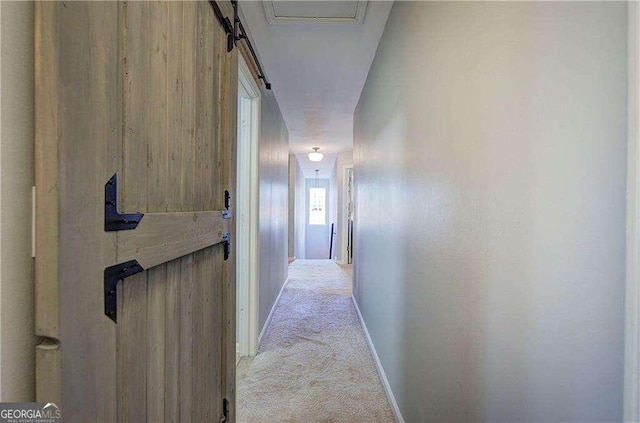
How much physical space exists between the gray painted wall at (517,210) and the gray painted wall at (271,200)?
1.71 metres

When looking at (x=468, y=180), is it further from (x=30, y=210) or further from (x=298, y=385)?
(x=298, y=385)

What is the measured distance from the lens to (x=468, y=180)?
1.01 metres

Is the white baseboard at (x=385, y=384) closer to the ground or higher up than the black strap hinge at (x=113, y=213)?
closer to the ground

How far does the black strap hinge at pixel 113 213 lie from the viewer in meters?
0.62

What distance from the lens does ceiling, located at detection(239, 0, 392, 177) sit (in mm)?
1906

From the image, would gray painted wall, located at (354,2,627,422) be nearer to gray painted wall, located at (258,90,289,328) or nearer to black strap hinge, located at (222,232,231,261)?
black strap hinge, located at (222,232,231,261)

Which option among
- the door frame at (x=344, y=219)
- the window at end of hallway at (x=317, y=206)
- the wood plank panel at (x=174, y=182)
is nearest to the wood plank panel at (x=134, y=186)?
the wood plank panel at (x=174, y=182)

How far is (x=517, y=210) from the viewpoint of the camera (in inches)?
31.3

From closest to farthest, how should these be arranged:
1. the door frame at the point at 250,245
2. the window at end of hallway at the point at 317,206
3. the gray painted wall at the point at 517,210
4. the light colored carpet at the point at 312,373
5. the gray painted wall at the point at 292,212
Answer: the gray painted wall at the point at 517,210 < the light colored carpet at the point at 312,373 < the door frame at the point at 250,245 < the gray painted wall at the point at 292,212 < the window at end of hallway at the point at 317,206

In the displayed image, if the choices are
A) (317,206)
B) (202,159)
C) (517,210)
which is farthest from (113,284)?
(317,206)

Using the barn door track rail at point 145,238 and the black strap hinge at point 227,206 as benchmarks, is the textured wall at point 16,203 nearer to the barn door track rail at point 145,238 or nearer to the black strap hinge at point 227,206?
the barn door track rail at point 145,238

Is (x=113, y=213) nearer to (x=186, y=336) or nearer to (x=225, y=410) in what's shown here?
(x=186, y=336)

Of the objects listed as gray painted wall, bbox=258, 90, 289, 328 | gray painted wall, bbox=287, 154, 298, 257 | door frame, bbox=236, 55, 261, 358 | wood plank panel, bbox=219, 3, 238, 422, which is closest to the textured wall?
wood plank panel, bbox=219, 3, 238, 422

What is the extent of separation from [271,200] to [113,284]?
9.49 ft
